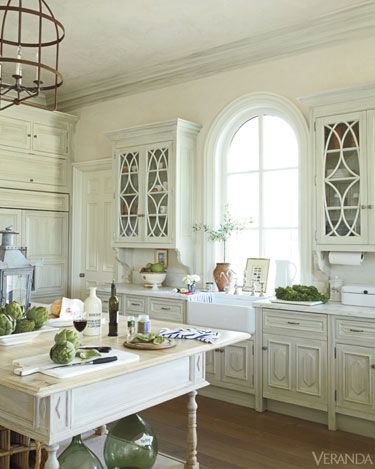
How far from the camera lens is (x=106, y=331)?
278cm

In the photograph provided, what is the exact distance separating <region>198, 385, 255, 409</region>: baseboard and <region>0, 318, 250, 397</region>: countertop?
5.21 feet

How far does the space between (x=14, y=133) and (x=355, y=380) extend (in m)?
4.33

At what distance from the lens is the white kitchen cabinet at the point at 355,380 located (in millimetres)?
3512

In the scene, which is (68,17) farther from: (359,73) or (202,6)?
(359,73)

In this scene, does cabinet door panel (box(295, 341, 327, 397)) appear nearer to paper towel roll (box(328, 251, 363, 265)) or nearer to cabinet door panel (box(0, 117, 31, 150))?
paper towel roll (box(328, 251, 363, 265))

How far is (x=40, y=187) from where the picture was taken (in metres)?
5.89

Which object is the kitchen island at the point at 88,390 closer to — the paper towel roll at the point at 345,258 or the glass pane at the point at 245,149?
the paper towel roll at the point at 345,258

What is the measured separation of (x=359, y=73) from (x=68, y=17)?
2416 millimetres

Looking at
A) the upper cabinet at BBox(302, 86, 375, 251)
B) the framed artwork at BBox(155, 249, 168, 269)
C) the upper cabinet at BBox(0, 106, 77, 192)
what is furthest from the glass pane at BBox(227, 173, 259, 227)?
the upper cabinet at BBox(0, 106, 77, 192)

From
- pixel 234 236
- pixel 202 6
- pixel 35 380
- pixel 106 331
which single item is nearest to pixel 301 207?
pixel 234 236

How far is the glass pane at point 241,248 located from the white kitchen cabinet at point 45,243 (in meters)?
2.19

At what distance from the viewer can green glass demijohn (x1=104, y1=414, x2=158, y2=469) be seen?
2615mm

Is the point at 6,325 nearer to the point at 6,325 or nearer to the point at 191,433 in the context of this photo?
the point at 6,325

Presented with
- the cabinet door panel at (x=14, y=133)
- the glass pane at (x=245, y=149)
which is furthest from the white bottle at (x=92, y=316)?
the cabinet door panel at (x=14, y=133)
